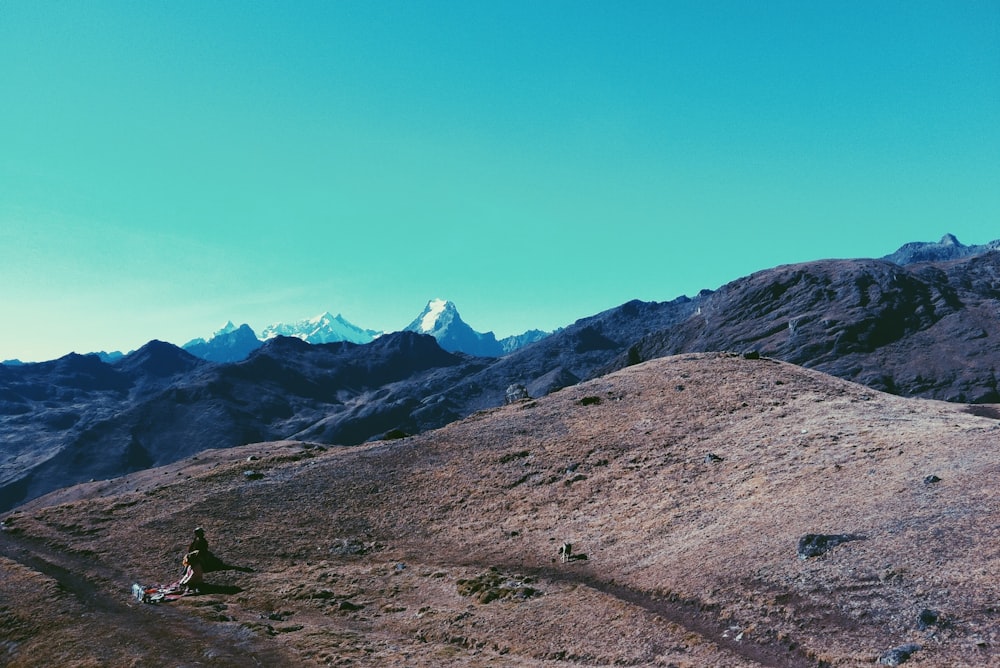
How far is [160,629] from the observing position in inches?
1335

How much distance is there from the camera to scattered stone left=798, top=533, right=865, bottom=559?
104 feet

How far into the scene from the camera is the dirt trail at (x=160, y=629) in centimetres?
2958

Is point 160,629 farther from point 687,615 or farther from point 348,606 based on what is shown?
point 687,615

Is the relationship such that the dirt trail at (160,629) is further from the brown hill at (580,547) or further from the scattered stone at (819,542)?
the scattered stone at (819,542)

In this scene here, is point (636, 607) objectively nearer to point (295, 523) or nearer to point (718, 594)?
point (718, 594)

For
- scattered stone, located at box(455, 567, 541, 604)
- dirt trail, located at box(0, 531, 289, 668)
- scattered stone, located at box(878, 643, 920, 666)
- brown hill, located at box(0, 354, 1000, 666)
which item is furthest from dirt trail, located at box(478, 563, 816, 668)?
dirt trail, located at box(0, 531, 289, 668)

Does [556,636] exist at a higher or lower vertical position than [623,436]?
lower

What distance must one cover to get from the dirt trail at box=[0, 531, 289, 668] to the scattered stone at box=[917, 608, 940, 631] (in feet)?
81.0

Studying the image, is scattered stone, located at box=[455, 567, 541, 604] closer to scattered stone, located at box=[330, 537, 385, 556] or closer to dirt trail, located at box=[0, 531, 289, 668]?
dirt trail, located at box=[0, 531, 289, 668]

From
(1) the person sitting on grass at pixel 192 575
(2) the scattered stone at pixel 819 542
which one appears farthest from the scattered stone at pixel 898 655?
(1) the person sitting on grass at pixel 192 575

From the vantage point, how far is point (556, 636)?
3020 centimetres

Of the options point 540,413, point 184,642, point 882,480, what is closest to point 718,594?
point 882,480

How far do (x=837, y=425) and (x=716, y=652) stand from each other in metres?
34.1

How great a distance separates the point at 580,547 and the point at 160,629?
78.2 feet
